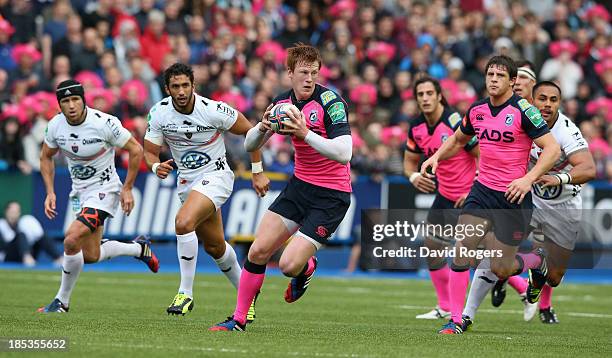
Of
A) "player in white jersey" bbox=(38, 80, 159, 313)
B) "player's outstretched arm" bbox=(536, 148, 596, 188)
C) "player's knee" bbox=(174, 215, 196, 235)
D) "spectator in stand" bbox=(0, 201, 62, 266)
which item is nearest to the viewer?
"player's outstretched arm" bbox=(536, 148, 596, 188)

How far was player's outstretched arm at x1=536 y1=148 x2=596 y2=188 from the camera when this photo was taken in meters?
11.6

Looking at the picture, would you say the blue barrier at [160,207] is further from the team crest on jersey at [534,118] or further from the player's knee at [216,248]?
the team crest on jersey at [534,118]

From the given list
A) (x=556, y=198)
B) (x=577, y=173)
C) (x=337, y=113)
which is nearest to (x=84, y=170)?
(x=337, y=113)

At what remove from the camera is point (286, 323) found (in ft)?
40.1

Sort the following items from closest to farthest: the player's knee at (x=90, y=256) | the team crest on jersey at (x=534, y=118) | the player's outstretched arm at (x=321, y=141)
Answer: the player's outstretched arm at (x=321, y=141), the team crest on jersey at (x=534, y=118), the player's knee at (x=90, y=256)

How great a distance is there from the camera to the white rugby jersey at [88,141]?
13.3m

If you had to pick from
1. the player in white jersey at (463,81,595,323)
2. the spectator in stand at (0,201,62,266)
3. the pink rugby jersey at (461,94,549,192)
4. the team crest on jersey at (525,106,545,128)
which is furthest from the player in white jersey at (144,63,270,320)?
the spectator in stand at (0,201,62,266)

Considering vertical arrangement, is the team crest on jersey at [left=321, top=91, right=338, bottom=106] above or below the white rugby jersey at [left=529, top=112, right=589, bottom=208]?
above

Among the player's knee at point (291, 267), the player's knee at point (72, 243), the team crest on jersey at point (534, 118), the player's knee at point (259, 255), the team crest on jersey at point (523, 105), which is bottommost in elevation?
the player's knee at point (72, 243)

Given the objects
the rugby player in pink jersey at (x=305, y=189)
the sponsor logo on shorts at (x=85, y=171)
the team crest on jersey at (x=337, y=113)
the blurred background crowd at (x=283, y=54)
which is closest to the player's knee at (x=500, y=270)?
the rugby player in pink jersey at (x=305, y=189)

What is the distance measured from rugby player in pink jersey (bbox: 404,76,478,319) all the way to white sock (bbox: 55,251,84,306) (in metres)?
3.93

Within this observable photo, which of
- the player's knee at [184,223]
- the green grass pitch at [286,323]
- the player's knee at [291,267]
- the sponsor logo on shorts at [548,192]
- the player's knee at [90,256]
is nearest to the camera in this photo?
the green grass pitch at [286,323]

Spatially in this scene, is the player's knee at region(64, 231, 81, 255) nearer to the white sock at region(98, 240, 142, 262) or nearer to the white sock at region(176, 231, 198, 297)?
the white sock at region(98, 240, 142, 262)

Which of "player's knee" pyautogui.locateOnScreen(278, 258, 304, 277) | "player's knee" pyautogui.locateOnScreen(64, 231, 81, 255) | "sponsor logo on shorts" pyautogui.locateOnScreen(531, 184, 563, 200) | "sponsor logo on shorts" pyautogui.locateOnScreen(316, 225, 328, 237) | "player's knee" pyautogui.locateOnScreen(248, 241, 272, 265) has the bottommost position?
"player's knee" pyautogui.locateOnScreen(64, 231, 81, 255)
